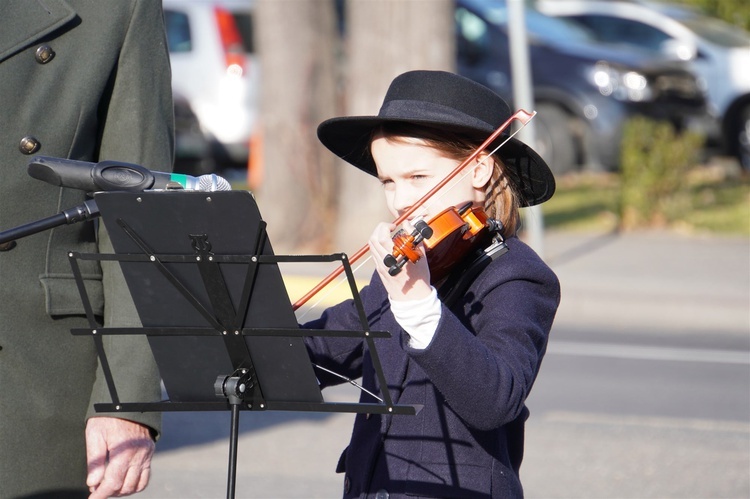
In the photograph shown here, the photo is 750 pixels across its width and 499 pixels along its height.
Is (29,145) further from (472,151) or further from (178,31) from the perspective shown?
(178,31)

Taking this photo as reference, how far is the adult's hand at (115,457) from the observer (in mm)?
2463

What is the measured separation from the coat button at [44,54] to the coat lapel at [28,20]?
0.02 metres

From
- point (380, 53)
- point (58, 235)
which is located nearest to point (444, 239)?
point (58, 235)

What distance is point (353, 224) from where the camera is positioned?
1134 cm

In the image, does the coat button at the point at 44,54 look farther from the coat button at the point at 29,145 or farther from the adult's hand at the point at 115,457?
the adult's hand at the point at 115,457

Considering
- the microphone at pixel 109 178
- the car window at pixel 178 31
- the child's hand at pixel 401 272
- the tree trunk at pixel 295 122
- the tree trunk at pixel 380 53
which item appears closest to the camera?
the microphone at pixel 109 178

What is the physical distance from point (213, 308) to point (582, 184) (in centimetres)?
1369

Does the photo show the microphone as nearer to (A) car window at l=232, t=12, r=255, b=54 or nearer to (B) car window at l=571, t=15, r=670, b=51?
(A) car window at l=232, t=12, r=255, b=54

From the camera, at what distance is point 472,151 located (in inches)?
106

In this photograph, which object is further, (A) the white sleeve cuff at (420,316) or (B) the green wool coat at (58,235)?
(B) the green wool coat at (58,235)

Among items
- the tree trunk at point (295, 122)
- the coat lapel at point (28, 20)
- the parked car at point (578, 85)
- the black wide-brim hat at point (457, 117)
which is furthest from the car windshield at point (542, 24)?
the coat lapel at point (28, 20)

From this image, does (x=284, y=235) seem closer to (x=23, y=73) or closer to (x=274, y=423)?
(x=274, y=423)

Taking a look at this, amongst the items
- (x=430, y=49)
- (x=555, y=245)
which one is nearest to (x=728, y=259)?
(x=555, y=245)

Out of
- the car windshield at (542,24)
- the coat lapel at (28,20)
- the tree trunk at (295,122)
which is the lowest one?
the coat lapel at (28,20)
